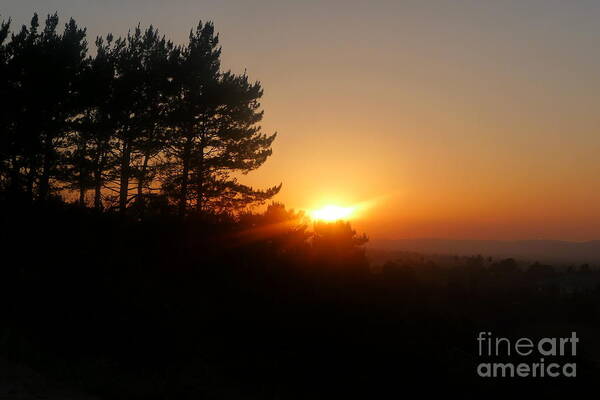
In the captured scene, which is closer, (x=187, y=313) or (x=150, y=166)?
(x=187, y=313)

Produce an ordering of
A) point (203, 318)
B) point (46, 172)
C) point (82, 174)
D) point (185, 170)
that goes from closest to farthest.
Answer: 1. point (203, 318)
2. point (46, 172)
3. point (185, 170)
4. point (82, 174)

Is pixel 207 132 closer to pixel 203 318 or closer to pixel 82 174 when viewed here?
pixel 82 174

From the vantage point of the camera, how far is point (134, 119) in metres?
28.5

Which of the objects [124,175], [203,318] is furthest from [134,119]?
[203,318]

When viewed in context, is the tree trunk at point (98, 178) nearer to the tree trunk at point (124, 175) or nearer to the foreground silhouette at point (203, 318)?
the tree trunk at point (124, 175)

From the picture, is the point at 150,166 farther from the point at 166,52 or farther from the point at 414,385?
the point at 414,385

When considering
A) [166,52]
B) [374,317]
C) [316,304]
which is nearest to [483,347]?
[374,317]

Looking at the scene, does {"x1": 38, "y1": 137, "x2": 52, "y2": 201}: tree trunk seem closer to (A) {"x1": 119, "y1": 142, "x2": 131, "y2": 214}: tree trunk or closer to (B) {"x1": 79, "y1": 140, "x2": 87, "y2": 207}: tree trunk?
(B) {"x1": 79, "y1": 140, "x2": 87, "y2": 207}: tree trunk

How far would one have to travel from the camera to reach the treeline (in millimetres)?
26500

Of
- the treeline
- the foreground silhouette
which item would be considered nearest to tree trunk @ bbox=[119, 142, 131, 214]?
the treeline

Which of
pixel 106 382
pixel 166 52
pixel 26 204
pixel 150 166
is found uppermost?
pixel 166 52

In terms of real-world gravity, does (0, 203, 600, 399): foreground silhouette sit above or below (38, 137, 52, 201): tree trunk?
below

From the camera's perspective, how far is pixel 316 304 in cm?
1761

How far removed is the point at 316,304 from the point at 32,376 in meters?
9.00
